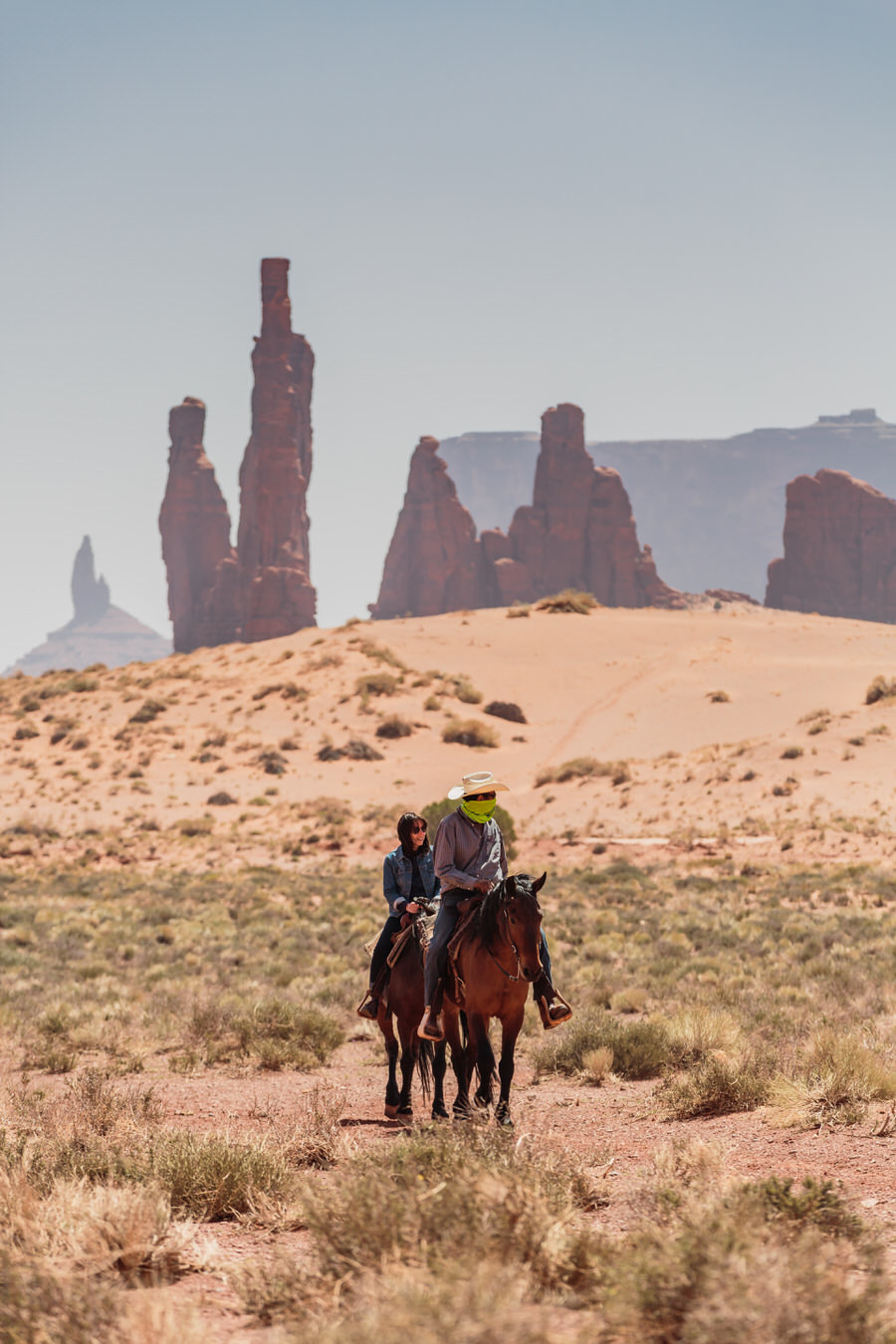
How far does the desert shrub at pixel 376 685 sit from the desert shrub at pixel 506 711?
17.3 feet

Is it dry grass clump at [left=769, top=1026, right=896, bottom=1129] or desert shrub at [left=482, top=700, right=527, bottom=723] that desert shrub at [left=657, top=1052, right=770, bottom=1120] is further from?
desert shrub at [left=482, top=700, right=527, bottom=723]

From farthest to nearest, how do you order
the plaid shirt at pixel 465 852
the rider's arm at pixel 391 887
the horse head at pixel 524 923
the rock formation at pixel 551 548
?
the rock formation at pixel 551 548
the rider's arm at pixel 391 887
the plaid shirt at pixel 465 852
the horse head at pixel 524 923

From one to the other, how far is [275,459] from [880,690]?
293 feet

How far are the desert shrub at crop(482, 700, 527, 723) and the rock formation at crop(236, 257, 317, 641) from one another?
59.4 meters

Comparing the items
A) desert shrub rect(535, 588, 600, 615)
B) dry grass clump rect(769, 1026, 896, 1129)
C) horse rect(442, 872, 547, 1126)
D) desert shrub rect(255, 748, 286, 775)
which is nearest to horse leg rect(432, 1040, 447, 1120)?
horse rect(442, 872, 547, 1126)

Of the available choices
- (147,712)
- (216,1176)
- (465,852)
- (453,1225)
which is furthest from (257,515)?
(453,1225)

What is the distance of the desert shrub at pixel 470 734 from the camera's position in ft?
171

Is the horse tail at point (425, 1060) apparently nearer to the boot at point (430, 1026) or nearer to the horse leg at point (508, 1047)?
the boot at point (430, 1026)

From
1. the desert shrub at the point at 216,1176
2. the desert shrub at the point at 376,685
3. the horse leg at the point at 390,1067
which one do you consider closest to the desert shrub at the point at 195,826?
the desert shrub at the point at 376,685

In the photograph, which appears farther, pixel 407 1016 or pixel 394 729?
pixel 394 729

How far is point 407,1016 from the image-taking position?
869 centimetres

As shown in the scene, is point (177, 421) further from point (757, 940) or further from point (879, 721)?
point (757, 940)

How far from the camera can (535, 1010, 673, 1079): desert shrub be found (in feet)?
35.2

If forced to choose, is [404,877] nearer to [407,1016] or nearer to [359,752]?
[407,1016]
